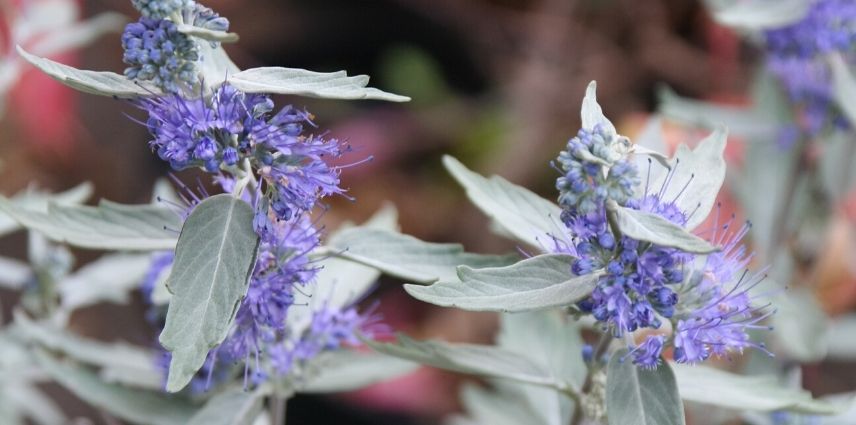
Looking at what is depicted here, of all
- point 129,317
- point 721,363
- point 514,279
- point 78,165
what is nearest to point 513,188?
point 514,279

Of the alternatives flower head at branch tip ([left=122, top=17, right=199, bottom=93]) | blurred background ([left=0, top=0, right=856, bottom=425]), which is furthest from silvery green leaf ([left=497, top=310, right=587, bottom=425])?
blurred background ([left=0, top=0, right=856, bottom=425])

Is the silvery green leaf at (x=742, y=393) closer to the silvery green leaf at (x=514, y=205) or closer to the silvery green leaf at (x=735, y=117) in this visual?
the silvery green leaf at (x=514, y=205)

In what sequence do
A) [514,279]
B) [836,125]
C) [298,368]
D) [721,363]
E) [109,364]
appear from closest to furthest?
1. [514,279]
2. [298,368]
3. [109,364]
4. [836,125]
5. [721,363]

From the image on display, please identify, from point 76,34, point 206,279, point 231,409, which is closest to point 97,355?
point 231,409

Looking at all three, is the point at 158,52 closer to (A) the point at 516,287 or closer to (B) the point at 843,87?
(A) the point at 516,287

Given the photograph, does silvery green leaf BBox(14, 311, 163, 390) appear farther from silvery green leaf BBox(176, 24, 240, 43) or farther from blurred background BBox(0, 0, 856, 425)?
blurred background BBox(0, 0, 856, 425)

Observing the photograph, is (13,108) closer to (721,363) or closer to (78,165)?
(78,165)

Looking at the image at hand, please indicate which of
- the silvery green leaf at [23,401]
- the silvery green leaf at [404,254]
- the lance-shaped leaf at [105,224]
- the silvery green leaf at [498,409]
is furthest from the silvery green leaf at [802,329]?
the silvery green leaf at [23,401]
